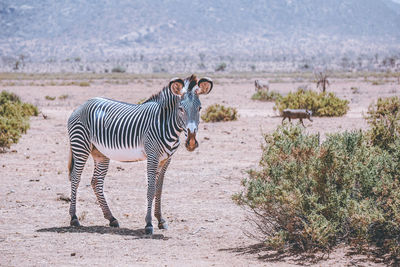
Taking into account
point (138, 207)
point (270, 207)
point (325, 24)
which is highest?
point (325, 24)

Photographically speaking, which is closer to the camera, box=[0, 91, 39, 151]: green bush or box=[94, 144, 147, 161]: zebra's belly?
box=[94, 144, 147, 161]: zebra's belly

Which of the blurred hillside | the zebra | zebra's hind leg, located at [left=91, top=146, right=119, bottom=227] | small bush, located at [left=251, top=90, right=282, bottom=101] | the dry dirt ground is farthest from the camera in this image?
the blurred hillside

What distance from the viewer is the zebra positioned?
24.9 ft

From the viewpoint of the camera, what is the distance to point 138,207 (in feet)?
31.3

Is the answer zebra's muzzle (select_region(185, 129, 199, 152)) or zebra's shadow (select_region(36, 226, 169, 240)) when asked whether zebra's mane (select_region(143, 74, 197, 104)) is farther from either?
zebra's shadow (select_region(36, 226, 169, 240))

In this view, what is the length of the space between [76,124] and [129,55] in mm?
131918

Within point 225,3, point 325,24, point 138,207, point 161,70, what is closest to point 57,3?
point 225,3

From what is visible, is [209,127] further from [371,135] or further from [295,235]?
[295,235]

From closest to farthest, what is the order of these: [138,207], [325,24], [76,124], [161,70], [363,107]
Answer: [76,124], [138,207], [363,107], [161,70], [325,24]

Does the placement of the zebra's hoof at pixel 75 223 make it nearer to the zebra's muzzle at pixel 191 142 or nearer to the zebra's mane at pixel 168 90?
Answer: the zebra's mane at pixel 168 90

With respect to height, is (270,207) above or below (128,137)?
below

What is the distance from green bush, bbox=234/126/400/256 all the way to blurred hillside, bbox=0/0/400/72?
113273 millimetres

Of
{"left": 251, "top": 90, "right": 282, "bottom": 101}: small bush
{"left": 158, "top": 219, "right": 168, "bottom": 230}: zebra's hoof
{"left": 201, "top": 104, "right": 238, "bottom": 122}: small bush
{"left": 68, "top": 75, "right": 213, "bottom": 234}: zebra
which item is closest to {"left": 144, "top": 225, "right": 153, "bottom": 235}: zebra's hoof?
{"left": 68, "top": 75, "right": 213, "bottom": 234}: zebra

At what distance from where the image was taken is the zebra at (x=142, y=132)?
7578 millimetres
